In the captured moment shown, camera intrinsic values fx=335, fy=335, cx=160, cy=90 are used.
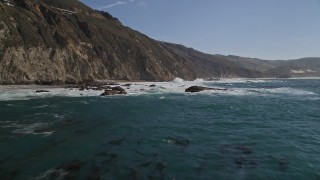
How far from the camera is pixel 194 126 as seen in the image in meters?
24.5

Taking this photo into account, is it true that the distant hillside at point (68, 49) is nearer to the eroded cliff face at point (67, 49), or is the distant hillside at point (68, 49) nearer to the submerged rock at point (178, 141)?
the eroded cliff face at point (67, 49)

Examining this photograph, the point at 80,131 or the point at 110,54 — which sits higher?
the point at 110,54

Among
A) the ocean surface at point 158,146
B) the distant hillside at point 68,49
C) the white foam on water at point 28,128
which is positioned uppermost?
the distant hillside at point 68,49

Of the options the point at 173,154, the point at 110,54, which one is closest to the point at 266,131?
the point at 173,154

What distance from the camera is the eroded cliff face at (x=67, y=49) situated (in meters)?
65.1

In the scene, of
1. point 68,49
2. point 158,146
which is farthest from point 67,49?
point 158,146

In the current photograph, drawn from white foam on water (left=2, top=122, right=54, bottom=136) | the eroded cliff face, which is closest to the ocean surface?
white foam on water (left=2, top=122, right=54, bottom=136)

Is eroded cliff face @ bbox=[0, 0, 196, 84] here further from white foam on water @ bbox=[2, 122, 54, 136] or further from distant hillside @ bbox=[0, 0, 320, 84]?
white foam on water @ bbox=[2, 122, 54, 136]

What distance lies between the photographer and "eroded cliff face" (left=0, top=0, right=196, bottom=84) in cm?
6512

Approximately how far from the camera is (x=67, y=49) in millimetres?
82938

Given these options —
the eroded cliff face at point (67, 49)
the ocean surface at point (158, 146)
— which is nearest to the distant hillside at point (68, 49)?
the eroded cliff face at point (67, 49)

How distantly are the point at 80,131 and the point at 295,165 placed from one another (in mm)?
13447

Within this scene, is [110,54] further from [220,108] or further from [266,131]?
[266,131]

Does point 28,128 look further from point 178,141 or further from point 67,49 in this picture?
point 67,49
